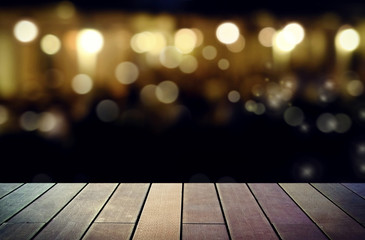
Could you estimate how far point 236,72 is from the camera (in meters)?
1.75

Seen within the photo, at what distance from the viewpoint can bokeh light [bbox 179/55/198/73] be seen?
5.78 ft

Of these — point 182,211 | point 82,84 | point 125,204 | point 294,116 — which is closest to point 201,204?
point 182,211

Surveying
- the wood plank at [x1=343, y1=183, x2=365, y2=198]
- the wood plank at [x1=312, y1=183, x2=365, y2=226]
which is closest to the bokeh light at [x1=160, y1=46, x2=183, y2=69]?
the wood plank at [x1=312, y1=183, x2=365, y2=226]

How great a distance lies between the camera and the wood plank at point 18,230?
1.12 meters

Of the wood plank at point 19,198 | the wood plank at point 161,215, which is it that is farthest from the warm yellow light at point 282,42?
the wood plank at point 19,198

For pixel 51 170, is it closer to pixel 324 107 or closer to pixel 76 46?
pixel 76 46

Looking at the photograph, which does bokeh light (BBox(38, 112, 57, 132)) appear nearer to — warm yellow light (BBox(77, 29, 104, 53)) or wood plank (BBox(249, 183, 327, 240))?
warm yellow light (BBox(77, 29, 104, 53))

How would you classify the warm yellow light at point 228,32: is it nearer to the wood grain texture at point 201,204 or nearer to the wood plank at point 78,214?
the wood grain texture at point 201,204

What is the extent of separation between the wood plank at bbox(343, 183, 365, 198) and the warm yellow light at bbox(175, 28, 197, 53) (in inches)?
36.2

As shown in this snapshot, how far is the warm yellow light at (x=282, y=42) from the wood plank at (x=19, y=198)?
1.18m

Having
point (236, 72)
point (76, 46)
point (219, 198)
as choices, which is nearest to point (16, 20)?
point (76, 46)

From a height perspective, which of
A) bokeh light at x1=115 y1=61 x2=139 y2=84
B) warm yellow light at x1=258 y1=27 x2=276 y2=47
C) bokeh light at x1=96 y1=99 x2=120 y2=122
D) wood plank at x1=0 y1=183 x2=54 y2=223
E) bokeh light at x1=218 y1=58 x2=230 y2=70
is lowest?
wood plank at x1=0 y1=183 x2=54 y2=223

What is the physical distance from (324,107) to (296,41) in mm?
323

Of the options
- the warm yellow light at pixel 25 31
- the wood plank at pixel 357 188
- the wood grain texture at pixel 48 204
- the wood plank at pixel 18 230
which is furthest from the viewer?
the warm yellow light at pixel 25 31
